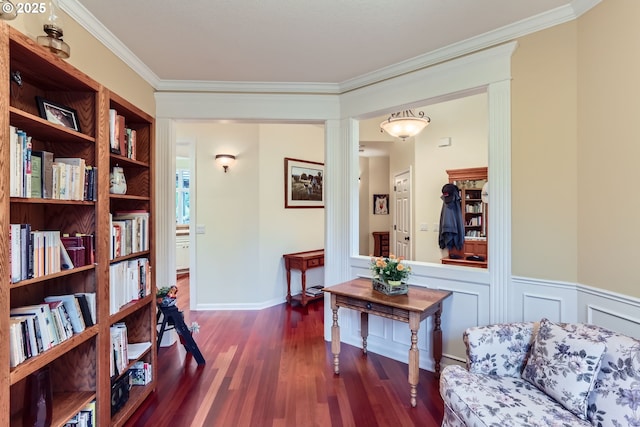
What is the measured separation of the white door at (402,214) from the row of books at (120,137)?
14.3ft

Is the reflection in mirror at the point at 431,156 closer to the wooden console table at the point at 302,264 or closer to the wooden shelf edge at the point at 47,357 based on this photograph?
the wooden console table at the point at 302,264

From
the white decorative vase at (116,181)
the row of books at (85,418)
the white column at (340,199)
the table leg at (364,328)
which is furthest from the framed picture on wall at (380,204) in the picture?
the row of books at (85,418)

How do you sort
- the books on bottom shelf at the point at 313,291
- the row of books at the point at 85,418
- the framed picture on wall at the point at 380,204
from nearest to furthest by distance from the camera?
the row of books at the point at 85,418
the books on bottom shelf at the point at 313,291
the framed picture on wall at the point at 380,204

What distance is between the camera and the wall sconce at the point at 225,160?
13.2ft

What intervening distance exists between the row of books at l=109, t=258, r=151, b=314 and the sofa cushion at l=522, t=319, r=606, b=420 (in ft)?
7.84

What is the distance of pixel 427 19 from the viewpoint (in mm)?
2041

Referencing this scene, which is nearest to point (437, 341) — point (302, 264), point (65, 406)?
point (302, 264)

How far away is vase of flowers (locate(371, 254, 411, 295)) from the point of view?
241 centimetres

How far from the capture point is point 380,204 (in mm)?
7340

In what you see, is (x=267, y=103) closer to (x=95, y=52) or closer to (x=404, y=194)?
(x=95, y=52)

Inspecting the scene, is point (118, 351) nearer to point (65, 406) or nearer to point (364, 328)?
point (65, 406)

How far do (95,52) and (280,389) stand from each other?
A: 278 centimetres

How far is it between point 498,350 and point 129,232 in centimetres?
240

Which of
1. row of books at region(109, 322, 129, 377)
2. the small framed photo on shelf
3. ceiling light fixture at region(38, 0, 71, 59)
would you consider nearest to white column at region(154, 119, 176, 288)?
row of books at region(109, 322, 129, 377)
